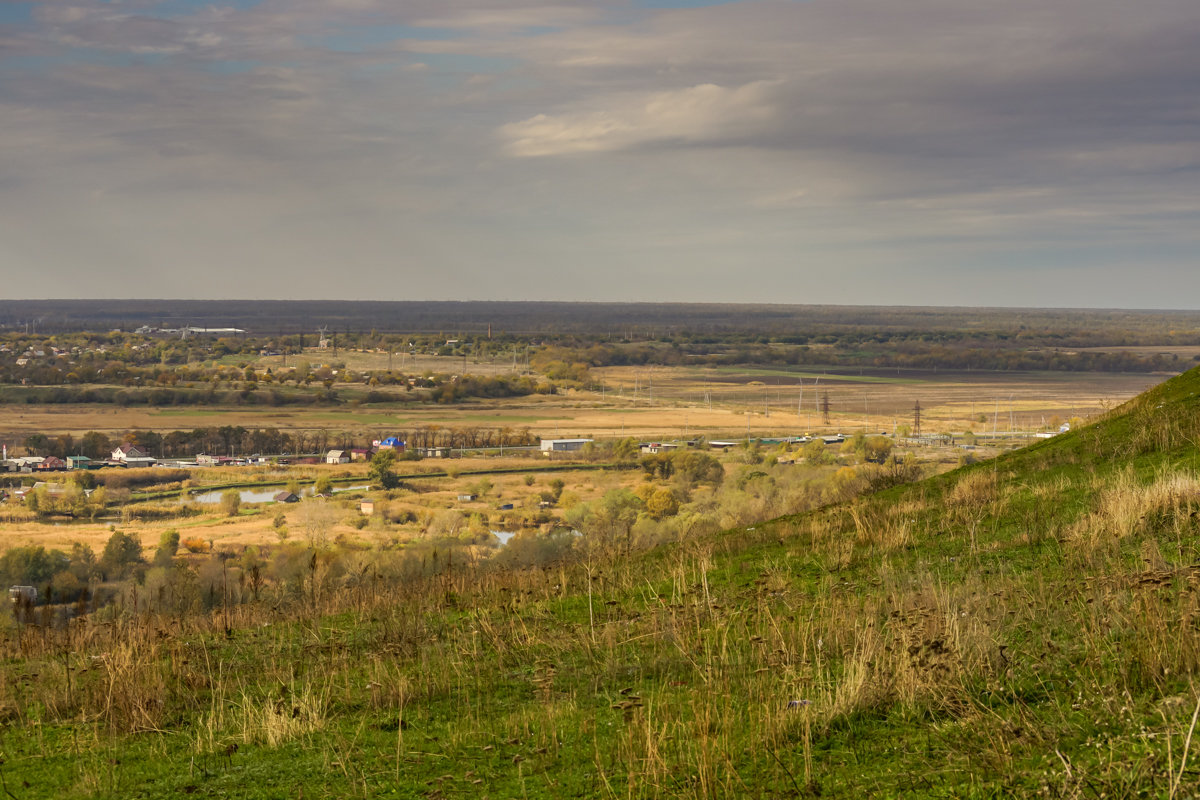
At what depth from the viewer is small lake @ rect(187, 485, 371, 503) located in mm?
68938

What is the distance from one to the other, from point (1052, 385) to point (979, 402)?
56.3 ft

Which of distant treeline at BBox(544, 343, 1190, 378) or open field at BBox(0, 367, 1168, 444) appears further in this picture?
distant treeline at BBox(544, 343, 1190, 378)

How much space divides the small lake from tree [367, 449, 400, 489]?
5.41 feet

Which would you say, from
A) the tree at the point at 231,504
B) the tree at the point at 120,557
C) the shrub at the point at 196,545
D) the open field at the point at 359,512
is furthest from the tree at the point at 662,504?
the tree at the point at 231,504

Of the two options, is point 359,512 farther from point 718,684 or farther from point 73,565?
point 718,684

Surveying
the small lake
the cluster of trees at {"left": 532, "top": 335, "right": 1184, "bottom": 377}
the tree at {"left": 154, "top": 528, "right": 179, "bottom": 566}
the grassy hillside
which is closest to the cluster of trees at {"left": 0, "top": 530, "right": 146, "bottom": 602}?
the tree at {"left": 154, "top": 528, "right": 179, "bottom": 566}

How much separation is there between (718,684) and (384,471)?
7446 cm

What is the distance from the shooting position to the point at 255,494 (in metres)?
72.1

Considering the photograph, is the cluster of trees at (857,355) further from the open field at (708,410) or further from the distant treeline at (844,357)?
the open field at (708,410)

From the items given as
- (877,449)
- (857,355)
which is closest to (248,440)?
(877,449)

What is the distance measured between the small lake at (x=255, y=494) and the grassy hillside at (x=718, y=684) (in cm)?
6112

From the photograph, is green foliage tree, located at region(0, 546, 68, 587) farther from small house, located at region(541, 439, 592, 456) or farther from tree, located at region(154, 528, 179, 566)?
small house, located at region(541, 439, 592, 456)

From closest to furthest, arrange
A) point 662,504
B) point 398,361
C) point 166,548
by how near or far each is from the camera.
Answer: point 166,548
point 662,504
point 398,361

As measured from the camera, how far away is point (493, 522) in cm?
5556
